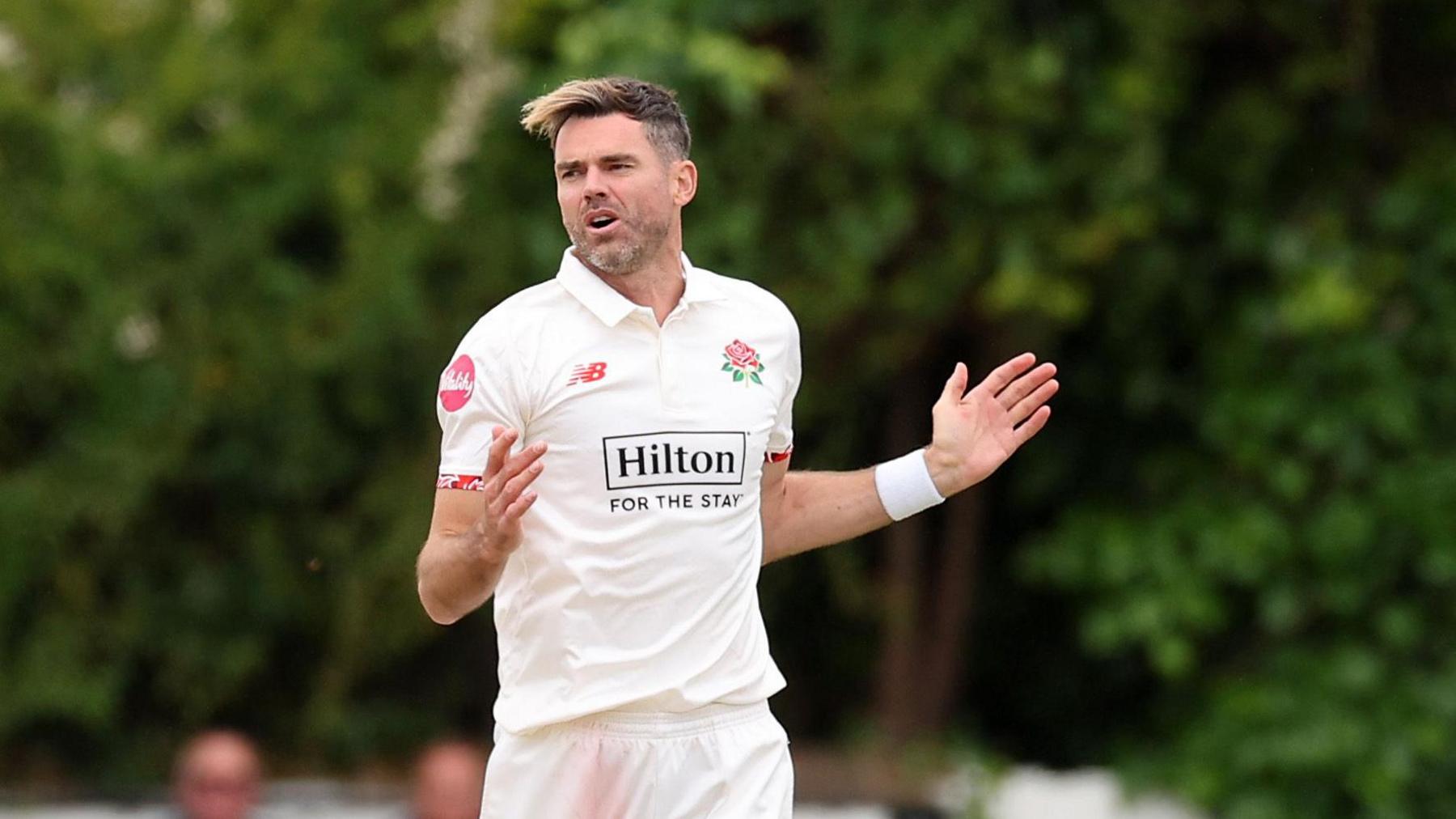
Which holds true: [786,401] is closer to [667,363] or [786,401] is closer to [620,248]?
[667,363]

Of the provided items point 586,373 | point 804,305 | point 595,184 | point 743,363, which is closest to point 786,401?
point 743,363

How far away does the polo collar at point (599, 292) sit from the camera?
3957 mm

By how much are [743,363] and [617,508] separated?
0.39m

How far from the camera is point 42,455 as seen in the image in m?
8.16

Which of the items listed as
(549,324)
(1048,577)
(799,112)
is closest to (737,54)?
(799,112)

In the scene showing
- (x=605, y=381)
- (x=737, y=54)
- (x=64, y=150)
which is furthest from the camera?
(x=64, y=150)

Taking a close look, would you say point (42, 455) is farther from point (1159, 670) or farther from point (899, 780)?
point (1159, 670)

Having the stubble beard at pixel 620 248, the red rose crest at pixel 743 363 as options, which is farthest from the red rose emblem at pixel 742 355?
the stubble beard at pixel 620 248

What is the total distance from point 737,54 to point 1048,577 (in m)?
2.51

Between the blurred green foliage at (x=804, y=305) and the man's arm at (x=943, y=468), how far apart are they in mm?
3385

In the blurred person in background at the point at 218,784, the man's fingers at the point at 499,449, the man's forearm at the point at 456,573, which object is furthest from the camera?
the blurred person in background at the point at 218,784

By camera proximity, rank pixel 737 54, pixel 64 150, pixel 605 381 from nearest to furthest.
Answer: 1. pixel 605 381
2. pixel 737 54
3. pixel 64 150

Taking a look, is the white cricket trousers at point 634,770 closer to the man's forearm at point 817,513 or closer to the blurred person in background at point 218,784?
the man's forearm at point 817,513

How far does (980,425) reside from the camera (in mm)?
4309
